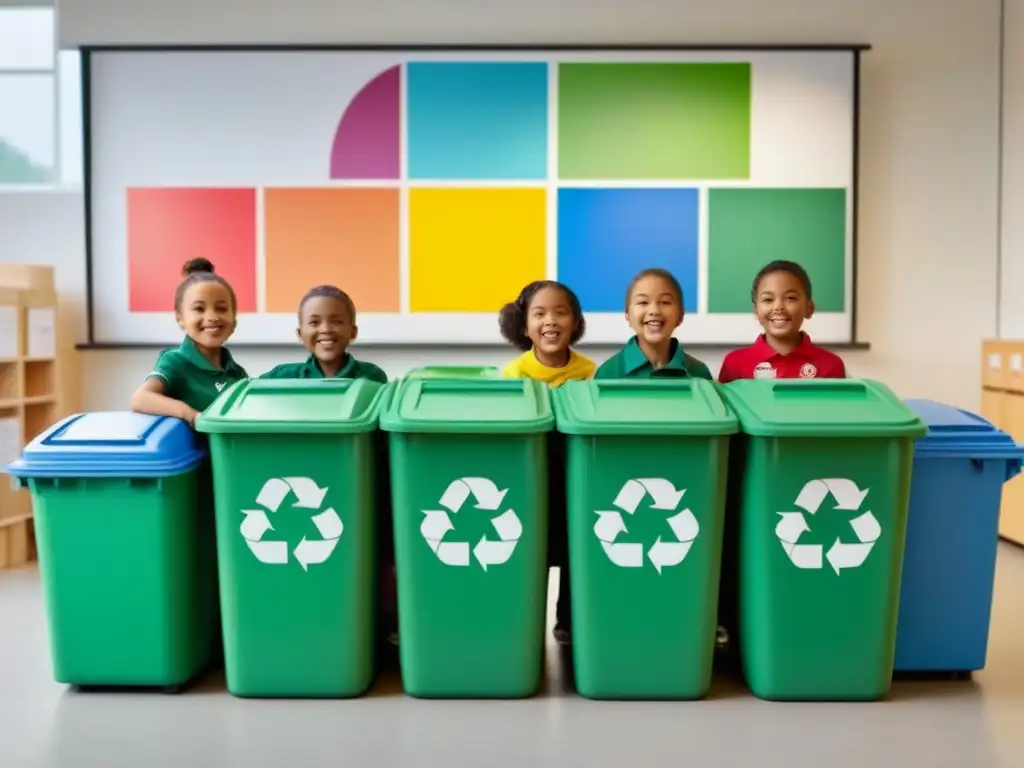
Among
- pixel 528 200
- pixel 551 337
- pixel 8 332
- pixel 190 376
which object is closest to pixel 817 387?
pixel 551 337

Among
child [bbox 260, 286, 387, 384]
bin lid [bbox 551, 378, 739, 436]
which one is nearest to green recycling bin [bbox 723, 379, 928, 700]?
bin lid [bbox 551, 378, 739, 436]

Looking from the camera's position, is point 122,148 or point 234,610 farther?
point 122,148

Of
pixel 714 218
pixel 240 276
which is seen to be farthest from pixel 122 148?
pixel 714 218

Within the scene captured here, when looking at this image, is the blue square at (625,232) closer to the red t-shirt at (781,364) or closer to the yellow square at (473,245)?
the yellow square at (473,245)

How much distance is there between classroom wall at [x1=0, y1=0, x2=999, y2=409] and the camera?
515 cm

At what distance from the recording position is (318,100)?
516 centimetres

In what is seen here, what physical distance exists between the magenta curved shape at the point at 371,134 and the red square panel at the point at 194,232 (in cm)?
53

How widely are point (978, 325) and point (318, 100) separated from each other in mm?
3747

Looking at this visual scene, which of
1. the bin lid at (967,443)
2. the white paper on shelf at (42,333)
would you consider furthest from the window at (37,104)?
the bin lid at (967,443)

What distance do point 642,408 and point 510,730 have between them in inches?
35.7

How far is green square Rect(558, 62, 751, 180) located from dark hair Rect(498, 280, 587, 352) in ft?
5.50

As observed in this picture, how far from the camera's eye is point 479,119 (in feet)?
16.8

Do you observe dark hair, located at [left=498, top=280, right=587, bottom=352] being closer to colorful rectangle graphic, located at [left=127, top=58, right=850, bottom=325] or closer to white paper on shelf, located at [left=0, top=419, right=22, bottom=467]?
colorful rectangle graphic, located at [left=127, top=58, right=850, bottom=325]

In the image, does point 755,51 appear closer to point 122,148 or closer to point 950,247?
point 950,247
